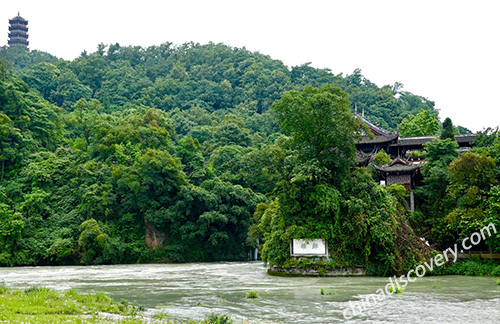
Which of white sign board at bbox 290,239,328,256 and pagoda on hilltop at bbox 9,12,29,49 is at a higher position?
pagoda on hilltop at bbox 9,12,29,49

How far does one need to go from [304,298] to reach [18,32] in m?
135

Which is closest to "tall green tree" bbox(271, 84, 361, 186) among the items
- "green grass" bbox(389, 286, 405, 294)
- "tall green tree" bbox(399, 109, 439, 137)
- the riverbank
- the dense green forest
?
the dense green forest

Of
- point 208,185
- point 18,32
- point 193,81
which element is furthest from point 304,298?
point 18,32

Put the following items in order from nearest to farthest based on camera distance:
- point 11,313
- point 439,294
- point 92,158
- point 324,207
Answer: point 11,313
point 439,294
point 324,207
point 92,158

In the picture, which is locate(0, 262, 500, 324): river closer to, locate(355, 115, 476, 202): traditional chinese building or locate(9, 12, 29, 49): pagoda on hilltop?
locate(355, 115, 476, 202): traditional chinese building

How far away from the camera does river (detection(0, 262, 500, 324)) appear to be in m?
14.8

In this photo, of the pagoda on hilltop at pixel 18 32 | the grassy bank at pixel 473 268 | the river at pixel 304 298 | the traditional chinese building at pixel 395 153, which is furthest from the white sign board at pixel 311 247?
the pagoda on hilltop at pixel 18 32

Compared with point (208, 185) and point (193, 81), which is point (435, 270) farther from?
point (193, 81)

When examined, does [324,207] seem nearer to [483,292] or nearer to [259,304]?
[483,292]

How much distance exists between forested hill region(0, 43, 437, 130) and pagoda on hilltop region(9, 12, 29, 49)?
Answer: 46.9 feet

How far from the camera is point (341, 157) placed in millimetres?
29875

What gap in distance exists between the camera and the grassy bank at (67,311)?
11.0 meters

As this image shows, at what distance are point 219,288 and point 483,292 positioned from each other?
35.2 ft

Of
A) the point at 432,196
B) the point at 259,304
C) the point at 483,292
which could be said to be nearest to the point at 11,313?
the point at 259,304
